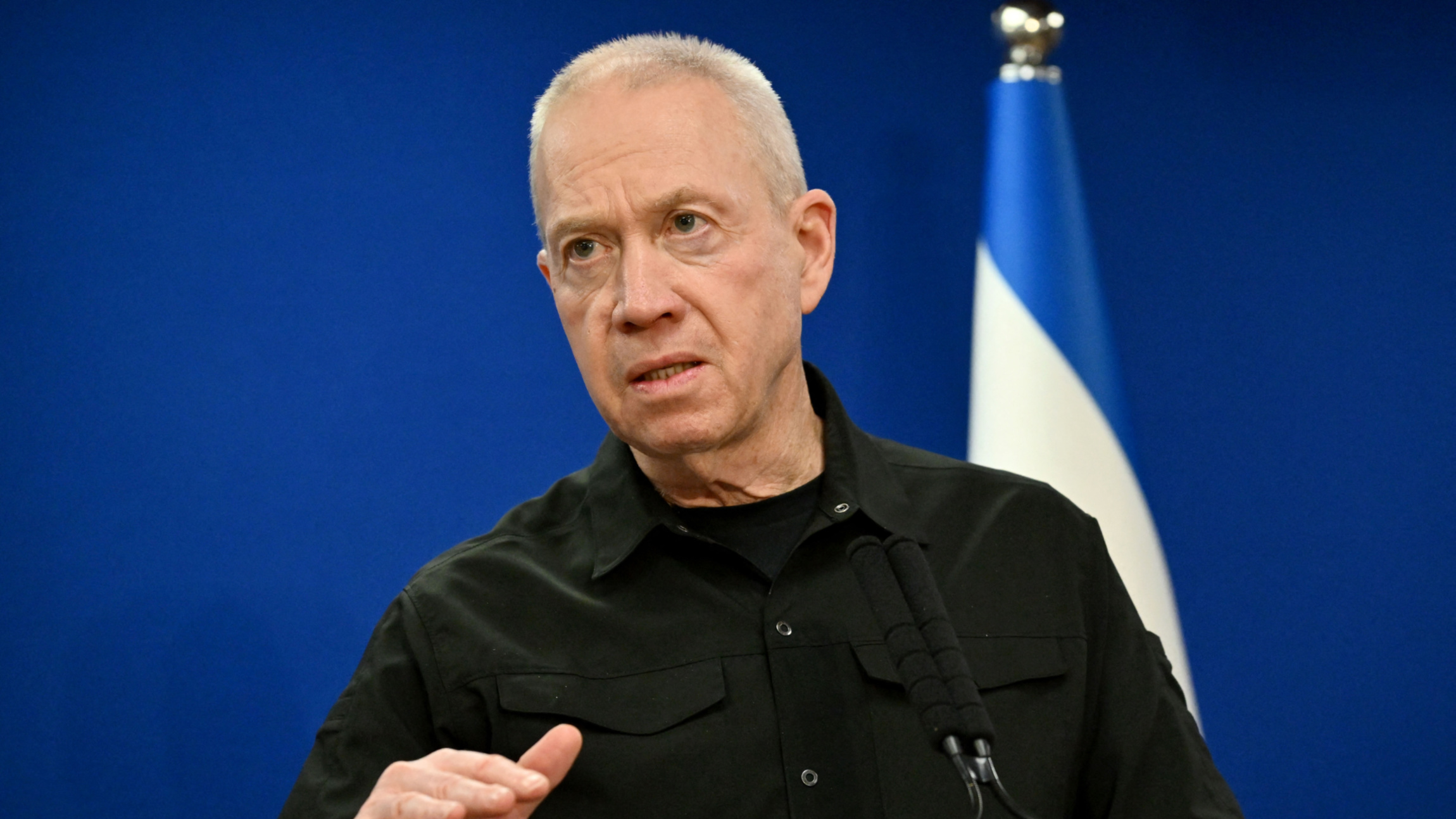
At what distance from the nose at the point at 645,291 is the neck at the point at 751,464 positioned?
0.57 ft

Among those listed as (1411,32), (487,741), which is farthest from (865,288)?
(487,741)

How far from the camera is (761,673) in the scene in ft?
→ 4.29

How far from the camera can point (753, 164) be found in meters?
1.41

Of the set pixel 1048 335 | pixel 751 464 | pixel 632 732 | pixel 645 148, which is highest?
pixel 645 148

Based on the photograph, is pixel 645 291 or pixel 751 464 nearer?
pixel 645 291

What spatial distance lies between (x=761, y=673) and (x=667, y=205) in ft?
1.67

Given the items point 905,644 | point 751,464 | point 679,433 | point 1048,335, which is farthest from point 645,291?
point 1048,335

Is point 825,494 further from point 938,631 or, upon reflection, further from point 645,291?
point 938,631

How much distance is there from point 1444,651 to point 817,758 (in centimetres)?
218

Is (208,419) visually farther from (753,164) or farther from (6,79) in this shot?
(753,164)

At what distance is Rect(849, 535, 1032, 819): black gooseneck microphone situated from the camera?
0.88 metres

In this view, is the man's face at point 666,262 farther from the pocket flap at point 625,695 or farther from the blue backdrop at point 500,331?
the blue backdrop at point 500,331

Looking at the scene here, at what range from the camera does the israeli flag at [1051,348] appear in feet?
7.72

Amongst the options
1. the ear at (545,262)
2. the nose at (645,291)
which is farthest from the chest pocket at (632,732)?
the ear at (545,262)
